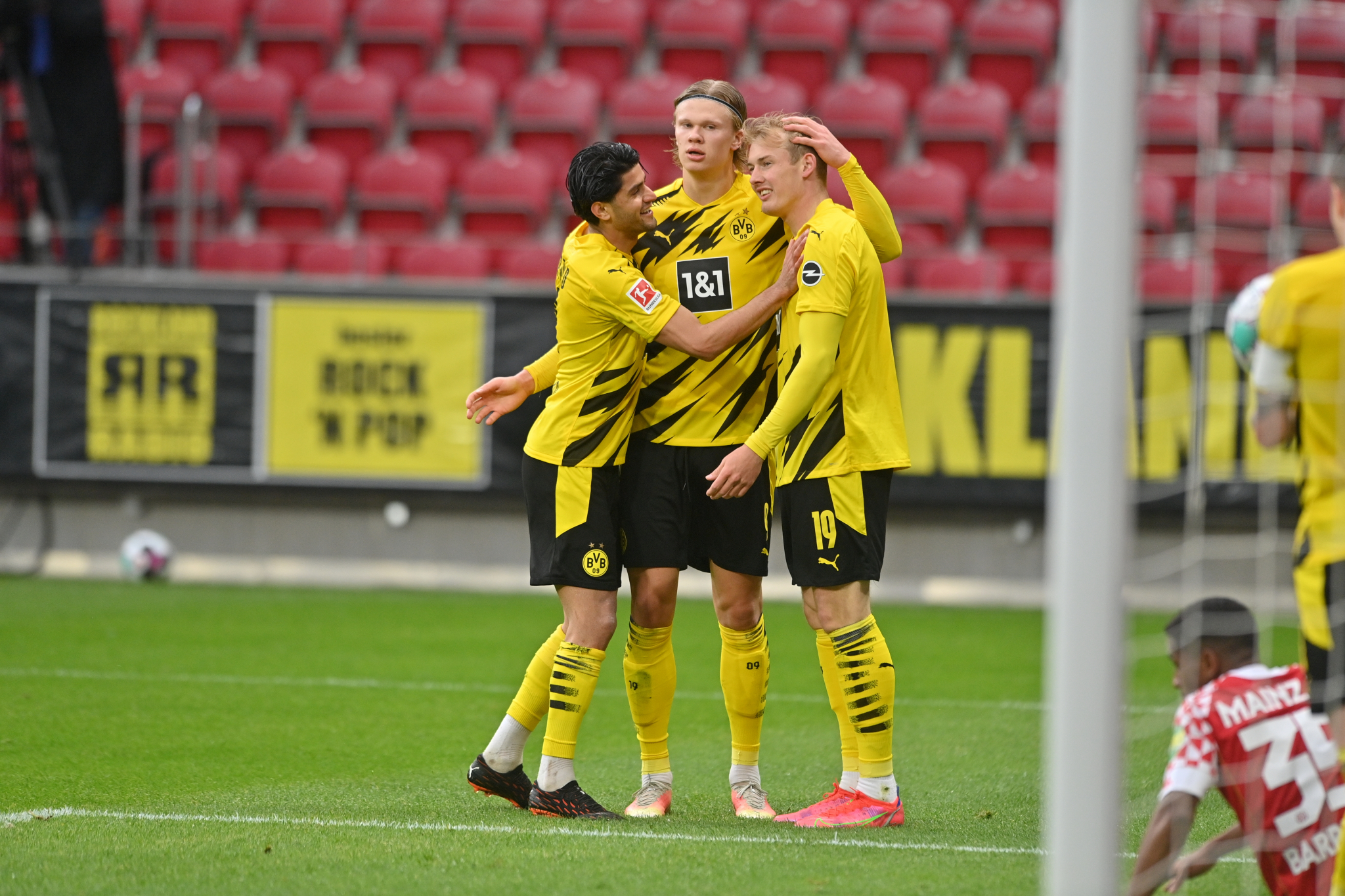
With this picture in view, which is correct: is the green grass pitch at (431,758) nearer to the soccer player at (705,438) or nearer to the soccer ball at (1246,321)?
the soccer player at (705,438)

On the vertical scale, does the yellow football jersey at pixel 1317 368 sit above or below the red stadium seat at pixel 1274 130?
below

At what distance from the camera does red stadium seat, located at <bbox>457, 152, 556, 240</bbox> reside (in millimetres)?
12188

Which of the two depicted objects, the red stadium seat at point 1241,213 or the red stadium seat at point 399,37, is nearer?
the red stadium seat at point 1241,213

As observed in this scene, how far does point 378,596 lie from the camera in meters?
10.5

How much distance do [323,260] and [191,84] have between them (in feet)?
9.53

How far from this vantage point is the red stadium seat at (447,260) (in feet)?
38.2

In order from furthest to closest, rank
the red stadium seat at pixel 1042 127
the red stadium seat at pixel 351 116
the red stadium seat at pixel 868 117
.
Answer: the red stadium seat at pixel 351 116 < the red stadium seat at pixel 1042 127 < the red stadium seat at pixel 868 117

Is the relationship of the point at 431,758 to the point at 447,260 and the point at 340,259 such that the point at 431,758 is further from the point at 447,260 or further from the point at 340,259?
the point at 340,259

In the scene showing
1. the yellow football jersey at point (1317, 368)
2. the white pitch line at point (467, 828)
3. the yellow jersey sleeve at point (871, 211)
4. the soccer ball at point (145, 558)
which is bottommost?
the white pitch line at point (467, 828)

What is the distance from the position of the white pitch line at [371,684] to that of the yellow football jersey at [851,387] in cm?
261

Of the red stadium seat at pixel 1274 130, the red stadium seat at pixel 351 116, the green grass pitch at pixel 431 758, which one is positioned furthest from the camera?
the red stadium seat at pixel 351 116

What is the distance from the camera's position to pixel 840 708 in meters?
4.64

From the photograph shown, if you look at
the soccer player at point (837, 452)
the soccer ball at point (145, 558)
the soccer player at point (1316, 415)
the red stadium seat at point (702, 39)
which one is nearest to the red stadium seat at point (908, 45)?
the red stadium seat at point (702, 39)

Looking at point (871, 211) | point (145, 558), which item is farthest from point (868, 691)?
point (145, 558)
